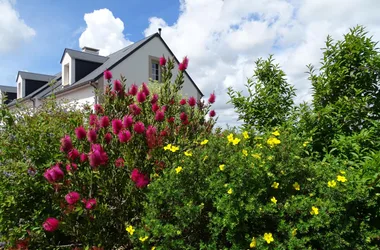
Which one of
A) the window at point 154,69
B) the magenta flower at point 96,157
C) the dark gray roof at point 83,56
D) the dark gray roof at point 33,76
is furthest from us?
the dark gray roof at point 33,76

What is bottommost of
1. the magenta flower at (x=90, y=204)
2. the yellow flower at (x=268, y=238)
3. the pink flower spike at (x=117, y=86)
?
the yellow flower at (x=268, y=238)

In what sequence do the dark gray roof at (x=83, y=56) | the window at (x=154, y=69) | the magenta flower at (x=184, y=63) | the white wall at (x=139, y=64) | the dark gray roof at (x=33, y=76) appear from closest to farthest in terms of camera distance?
the magenta flower at (x=184, y=63), the white wall at (x=139, y=64), the window at (x=154, y=69), the dark gray roof at (x=83, y=56), the dark gray roof at (x=33, y=76)

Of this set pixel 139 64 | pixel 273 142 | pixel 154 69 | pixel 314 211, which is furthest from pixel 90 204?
pixel 154 69

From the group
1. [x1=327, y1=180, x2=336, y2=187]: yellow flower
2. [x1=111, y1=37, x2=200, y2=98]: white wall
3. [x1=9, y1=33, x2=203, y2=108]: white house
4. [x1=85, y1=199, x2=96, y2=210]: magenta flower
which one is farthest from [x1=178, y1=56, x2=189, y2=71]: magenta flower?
[x1=111, y1=37, x2=200, y2=98]: white wall

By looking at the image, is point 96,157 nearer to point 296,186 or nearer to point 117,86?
point 117,86

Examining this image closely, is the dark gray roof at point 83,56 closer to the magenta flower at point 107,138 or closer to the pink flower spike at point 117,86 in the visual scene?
the pink flower spike at point 117,86

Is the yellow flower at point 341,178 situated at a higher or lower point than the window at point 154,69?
lower

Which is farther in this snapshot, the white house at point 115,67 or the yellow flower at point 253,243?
the white house at point 115,67

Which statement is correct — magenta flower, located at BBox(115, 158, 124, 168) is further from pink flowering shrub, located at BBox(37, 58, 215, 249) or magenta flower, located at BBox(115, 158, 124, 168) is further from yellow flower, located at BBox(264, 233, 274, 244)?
yellow flower, located at BBox(264, 233, 274, 244)

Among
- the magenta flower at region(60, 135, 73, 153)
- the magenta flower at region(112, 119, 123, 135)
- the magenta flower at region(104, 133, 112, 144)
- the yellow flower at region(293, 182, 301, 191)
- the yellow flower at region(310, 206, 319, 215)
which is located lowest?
the yellow flower at region(310, 206, 319, 215)

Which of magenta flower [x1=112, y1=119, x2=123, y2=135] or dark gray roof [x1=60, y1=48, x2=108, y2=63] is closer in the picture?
magenta flower [x1=112, y1=119, x2=123, y2=135]

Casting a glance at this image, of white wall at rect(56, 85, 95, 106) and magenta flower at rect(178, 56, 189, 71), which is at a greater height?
white wall at rect(56, 85, 95, 106)

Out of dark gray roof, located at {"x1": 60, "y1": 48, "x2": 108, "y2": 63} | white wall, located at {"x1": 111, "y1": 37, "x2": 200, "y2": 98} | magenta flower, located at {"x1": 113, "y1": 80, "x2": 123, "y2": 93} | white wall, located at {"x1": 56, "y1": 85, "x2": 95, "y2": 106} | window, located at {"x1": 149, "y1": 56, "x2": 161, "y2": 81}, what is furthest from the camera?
dark gray roof, located at {"x1": 60, "y1": 48, "x2": 108, "y2": 63}

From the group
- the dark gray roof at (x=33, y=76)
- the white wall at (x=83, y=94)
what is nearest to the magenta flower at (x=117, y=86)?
the white wall at (x=83, y=94)
